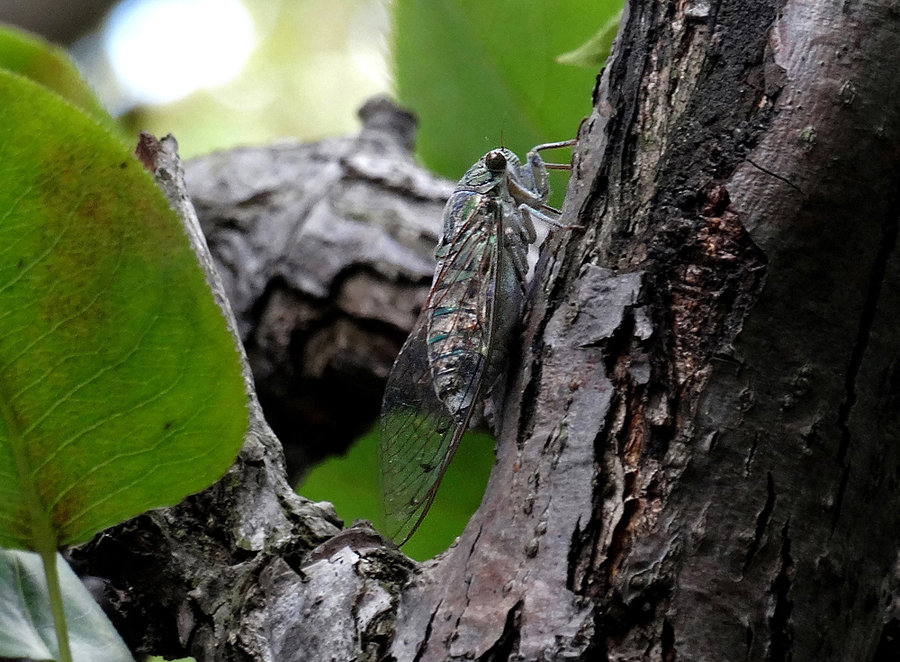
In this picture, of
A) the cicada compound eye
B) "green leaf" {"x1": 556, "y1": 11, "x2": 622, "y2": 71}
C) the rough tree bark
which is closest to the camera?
the rough tree bark

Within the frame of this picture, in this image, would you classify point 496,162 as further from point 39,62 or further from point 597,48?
point 39,62

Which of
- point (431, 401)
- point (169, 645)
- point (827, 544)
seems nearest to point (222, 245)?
point (431, 401)

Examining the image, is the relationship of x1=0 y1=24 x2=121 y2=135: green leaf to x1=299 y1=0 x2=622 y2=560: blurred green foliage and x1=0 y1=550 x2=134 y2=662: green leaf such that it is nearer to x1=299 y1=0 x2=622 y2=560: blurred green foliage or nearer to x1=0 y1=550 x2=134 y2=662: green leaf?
x1=299 y1=0 x2=622 y2=560: blurred green foliage

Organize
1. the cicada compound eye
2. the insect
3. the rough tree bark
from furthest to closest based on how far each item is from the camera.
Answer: the cicada compound eye < the insect < the rough tree bark

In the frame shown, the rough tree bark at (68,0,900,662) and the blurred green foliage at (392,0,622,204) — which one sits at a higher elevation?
the blurred green foliage at (392,0,622,204)

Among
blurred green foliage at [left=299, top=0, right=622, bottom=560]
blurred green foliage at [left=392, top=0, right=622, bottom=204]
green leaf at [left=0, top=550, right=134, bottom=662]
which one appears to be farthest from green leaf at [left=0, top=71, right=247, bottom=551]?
blurred green foliage at [left=392, top=0, right=622, bottom=204]

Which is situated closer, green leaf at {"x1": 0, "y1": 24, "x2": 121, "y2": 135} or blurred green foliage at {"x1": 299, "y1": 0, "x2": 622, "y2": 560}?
blurred green foliage at {"x1": 299, "y1": 0, "x2": 622, "y2": 560}

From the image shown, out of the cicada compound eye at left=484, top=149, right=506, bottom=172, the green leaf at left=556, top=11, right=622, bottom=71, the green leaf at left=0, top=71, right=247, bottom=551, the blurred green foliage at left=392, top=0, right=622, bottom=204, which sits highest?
the blurred green foliage at left=392, top=0, right=622, bottom=204
